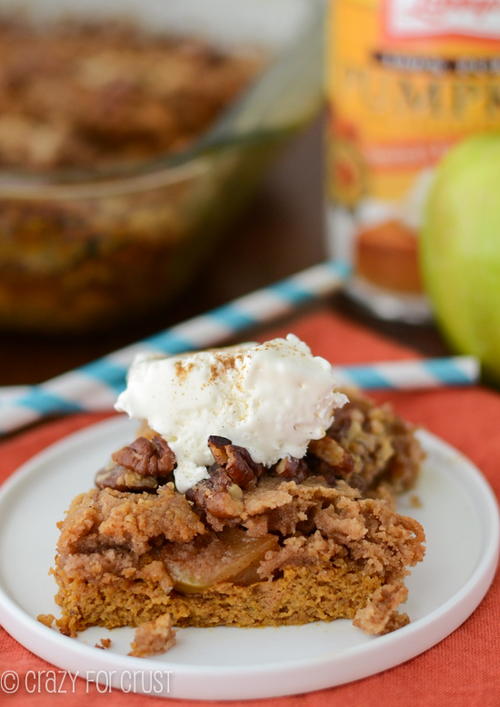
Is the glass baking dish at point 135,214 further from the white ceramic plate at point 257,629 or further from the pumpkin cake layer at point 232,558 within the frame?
the pumpkin cake layer at point 232,558

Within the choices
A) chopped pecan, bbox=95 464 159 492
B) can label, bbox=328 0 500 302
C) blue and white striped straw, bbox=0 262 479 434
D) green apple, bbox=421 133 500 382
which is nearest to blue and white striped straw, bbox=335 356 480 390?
blue and white striped straw, bbox=0 262 479 434

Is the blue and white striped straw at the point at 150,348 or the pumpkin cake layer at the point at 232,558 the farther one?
the blue and white striped straw at the point at 150,348

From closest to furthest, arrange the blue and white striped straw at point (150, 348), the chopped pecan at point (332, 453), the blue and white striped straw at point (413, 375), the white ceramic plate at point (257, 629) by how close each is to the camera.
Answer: the white ceramic plate at point (257, 629)
the chopped pecan at point (332, 453)
the blue and white striped straw at point (150, 348)
the blue and white striped straw at point (413, 375)

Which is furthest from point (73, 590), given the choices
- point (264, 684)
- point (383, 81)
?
point (383, 81)

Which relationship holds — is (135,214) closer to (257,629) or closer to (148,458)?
(148,458)

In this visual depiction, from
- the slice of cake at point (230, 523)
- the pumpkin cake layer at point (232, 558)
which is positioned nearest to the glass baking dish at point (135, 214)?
the slice of cake at point (230, 523)

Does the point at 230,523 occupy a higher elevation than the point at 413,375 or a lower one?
higher

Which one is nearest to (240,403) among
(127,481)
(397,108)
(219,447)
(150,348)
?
(219,447)

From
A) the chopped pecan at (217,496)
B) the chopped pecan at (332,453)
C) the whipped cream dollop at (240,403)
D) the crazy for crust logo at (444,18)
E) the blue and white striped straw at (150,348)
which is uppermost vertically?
the crazy for crust logo at (444,18)
